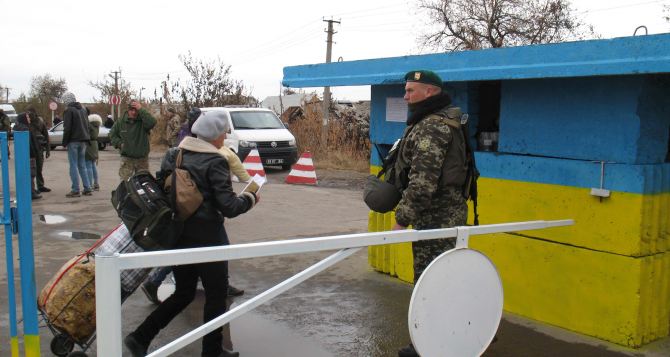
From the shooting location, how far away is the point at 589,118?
13.8 feet

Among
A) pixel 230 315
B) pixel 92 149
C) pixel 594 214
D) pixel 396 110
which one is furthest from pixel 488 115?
pixel 92 149

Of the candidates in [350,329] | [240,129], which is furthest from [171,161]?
[240,129]

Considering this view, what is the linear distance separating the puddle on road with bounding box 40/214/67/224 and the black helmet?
6357 millimetres

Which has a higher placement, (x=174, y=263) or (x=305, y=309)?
(x=174, y=263)

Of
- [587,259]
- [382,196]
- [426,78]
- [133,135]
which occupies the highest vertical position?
[426,78]

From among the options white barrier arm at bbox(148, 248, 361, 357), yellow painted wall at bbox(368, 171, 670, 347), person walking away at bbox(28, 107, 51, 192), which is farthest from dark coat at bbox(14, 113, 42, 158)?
white barrier arm at bbox(148, 248, 361, 357)

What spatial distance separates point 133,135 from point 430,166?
6334mm

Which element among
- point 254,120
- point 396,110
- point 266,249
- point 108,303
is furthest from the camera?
point 254,120

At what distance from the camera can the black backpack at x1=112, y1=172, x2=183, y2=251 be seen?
345 cm

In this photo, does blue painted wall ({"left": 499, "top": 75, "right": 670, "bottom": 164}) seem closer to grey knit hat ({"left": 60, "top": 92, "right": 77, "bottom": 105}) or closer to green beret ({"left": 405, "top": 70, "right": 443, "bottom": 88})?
green beret ({"left": 405, "top": 70, "right": 443, "bottom": 88})

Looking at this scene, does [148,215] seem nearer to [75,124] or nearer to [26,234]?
[26,234]

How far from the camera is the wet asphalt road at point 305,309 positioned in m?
4.21

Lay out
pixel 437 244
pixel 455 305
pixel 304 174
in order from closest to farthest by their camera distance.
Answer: pixel 455 305 < pixel 437 244 < pixel 304 174

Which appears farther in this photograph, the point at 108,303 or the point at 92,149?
the point at 92,149
